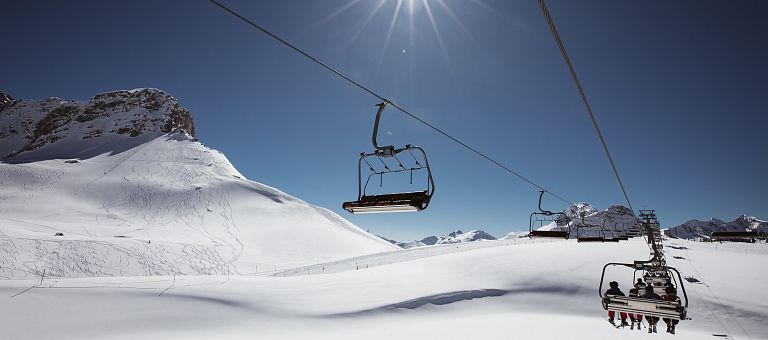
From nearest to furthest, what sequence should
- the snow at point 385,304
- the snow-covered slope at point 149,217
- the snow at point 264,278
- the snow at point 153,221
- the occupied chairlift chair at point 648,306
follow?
1. the occupied chairlift chair at point 648,306
2. the snow at point 385,304
3. the snow at point 264,278
4. the snow at point 153,221
5. the snow-covered slope at point 149,217

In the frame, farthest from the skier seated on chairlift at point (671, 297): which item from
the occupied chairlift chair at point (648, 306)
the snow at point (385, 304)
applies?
the snow at point (385, 304)

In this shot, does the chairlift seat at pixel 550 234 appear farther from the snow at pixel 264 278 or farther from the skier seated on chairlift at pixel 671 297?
the skier seated on chairlift at pixel 671 297

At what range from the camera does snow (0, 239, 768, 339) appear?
1896 centimetres

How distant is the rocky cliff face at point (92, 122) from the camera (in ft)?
437

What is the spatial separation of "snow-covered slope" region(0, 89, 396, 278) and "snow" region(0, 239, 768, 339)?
23.4m

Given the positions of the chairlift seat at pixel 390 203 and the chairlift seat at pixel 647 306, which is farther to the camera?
the chairlift seat at pixel 647 306

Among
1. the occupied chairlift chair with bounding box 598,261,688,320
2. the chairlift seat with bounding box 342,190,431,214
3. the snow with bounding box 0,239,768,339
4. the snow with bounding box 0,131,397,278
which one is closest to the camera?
the chairlift seat with bounding box 342,190,431,214

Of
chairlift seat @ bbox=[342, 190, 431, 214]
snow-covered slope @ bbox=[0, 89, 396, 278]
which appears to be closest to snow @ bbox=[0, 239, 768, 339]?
chairlift seat @ bbox=[342, 190, 431, 214]

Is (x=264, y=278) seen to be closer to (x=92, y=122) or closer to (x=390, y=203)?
(x=390, y=203)

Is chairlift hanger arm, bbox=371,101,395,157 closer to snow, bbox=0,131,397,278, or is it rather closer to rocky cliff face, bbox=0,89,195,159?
snow, bbox=0,131,397,278

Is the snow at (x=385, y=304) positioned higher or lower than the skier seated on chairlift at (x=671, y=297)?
lower

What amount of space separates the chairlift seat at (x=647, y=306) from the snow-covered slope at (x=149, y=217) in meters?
47.6

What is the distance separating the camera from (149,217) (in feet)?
223

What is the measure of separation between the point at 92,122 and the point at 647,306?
638ft
